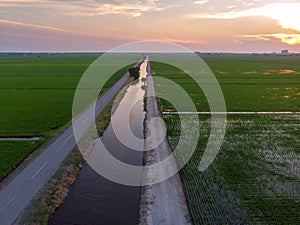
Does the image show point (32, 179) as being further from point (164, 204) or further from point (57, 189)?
point (164, 204)

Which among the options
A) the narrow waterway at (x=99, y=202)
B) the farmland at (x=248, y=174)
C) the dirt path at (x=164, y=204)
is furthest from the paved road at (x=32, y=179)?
the farmland at (x=248, y=174)

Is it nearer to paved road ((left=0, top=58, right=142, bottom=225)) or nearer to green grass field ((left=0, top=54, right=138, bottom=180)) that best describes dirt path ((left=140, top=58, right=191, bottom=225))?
paved road ((left=0, top=58, right=142, bottom=225))

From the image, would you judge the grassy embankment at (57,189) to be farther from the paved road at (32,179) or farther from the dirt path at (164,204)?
the dirt path at (164,204)

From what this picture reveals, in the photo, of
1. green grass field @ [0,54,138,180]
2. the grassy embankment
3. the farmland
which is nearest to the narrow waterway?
the grassy embankment

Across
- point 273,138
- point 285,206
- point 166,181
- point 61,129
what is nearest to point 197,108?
point 273,138

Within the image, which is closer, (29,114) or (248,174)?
(248,174)

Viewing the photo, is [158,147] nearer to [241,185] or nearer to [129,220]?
[241,185]

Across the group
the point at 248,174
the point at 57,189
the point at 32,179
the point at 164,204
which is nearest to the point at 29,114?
the point at 32,179

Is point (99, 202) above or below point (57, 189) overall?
below

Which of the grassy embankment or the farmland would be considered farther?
the farmland
